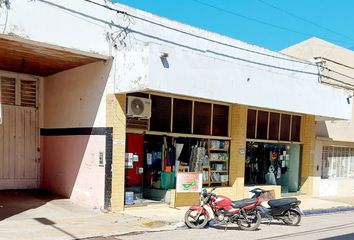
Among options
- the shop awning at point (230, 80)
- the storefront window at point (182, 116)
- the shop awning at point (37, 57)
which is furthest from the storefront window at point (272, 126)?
the shop awning at point (37, 57)

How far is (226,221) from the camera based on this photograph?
10414mm

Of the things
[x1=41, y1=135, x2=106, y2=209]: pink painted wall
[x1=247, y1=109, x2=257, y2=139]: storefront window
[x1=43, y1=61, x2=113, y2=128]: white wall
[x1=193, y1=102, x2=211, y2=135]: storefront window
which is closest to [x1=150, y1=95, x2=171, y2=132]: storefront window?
[x1=193, y1=102, x2=211, y2=135]: storefront window

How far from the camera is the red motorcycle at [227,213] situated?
10.3 m

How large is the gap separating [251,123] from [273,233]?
Answer: 6.87 meters

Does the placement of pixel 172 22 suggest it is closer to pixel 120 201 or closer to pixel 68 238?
pixel 120 201

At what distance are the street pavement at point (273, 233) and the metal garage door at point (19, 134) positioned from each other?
6.53 m

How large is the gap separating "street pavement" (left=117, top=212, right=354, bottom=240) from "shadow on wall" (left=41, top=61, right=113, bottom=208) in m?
2.94

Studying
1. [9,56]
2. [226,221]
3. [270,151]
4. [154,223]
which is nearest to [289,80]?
[270,151]

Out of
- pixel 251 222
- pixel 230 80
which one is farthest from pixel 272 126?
pixel 251 222

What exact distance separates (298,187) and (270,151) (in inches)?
97.5

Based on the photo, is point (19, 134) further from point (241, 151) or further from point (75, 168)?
point (241, 151)

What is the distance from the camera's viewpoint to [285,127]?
18.0 m

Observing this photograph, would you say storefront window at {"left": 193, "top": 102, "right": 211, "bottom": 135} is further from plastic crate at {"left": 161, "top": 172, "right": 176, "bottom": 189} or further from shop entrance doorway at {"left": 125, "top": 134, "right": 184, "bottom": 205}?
plastic crate at {"left": 161, "top": 172, "right": 176, "bottom": 189}

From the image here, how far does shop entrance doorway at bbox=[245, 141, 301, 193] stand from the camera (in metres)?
17.0
